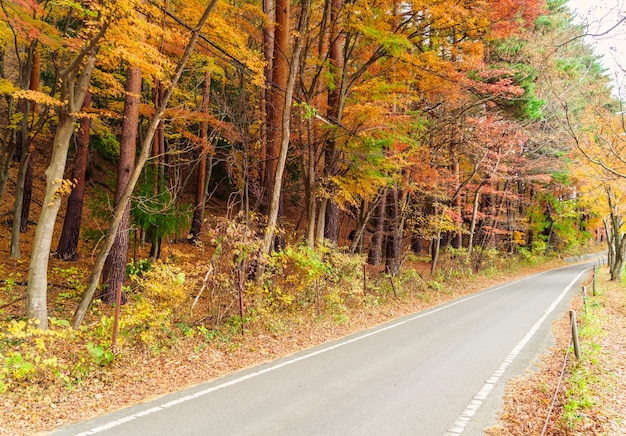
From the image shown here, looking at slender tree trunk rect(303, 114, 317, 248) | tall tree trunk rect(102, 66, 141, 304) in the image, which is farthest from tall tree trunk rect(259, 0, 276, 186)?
tall tree trunk rect(102, 66, 141, 304)

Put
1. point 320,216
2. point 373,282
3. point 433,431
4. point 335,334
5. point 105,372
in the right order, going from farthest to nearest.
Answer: point 373,282 → point 320,216 → point 335,334 → point 105,372 → point 433,431

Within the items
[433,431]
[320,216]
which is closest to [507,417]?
[433,431]

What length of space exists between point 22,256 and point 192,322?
862 cm

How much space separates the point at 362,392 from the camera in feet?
19.8

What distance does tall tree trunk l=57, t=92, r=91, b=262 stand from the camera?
13.7m

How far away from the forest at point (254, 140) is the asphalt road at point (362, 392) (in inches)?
72.5

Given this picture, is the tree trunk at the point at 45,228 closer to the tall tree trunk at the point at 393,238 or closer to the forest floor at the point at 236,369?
the forest floor at the point at 236,369

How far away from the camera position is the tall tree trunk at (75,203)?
1367 centimetres

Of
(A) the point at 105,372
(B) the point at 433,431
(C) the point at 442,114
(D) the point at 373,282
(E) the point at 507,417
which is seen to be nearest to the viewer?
(B) the point at 433,431

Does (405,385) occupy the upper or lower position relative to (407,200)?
lower

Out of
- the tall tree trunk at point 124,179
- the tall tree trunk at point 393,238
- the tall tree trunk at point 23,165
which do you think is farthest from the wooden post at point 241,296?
the tall tree trunk at point 393,238

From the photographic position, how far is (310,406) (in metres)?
5.46

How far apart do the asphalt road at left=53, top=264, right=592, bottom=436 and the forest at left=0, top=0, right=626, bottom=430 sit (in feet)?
6.04

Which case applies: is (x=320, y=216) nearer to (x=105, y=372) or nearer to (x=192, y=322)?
(x=192, y=322)
